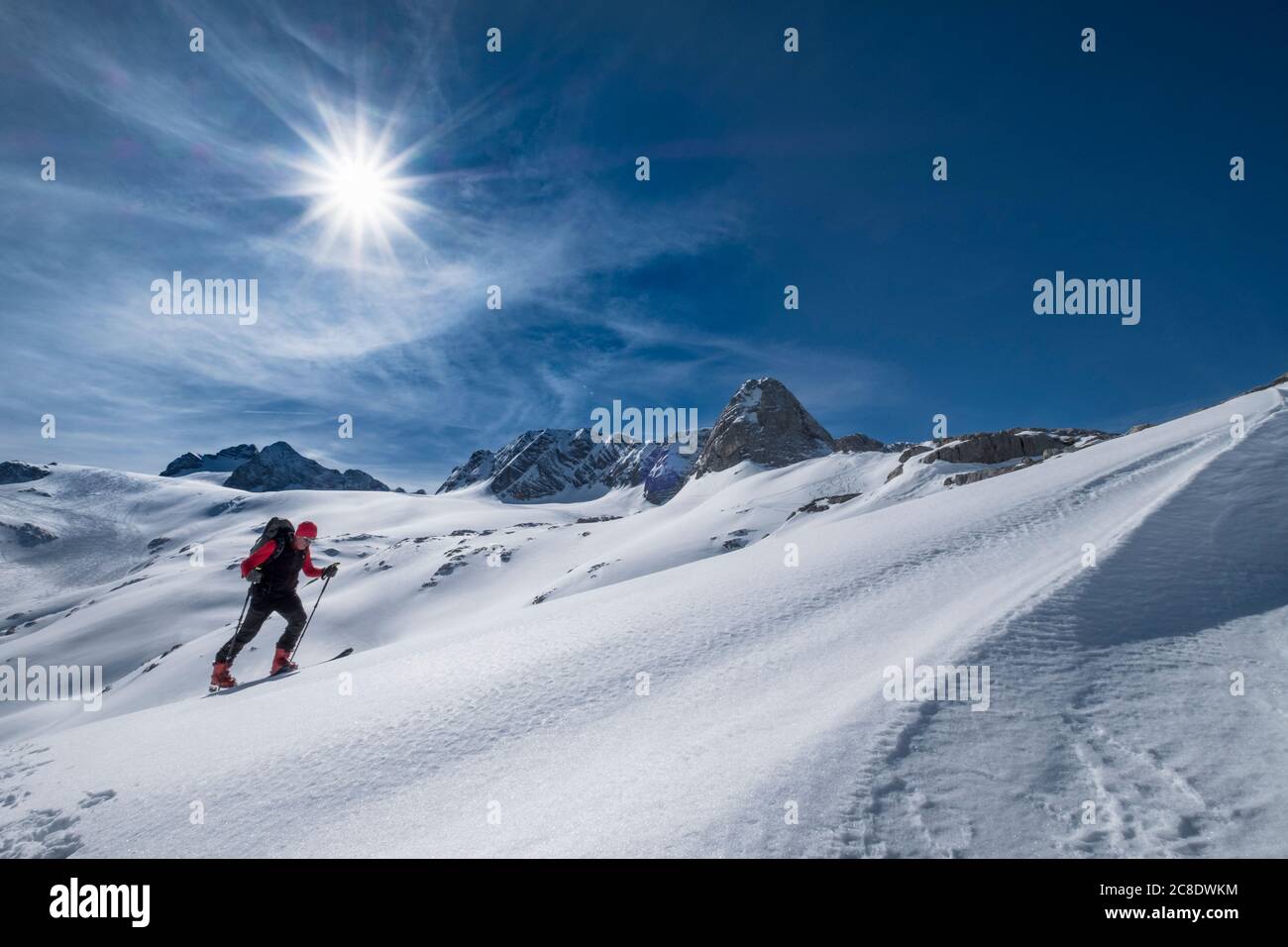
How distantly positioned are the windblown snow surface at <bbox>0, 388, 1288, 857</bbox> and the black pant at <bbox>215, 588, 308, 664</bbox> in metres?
1.83

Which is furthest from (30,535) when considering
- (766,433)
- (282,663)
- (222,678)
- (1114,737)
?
(1114,737)

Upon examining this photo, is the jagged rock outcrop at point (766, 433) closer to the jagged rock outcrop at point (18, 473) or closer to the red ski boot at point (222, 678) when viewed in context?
the red ski boot at point (222, 678)

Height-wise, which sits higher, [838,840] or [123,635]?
[838,840]

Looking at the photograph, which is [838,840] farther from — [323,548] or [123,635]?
[323,548]

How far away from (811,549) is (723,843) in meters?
8.13

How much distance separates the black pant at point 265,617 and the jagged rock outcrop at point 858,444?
3119 inches

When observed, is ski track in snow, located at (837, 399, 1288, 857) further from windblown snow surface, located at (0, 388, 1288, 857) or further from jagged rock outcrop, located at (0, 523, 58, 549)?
jagged rock outcrop, located at (0, 523, 58, 549)

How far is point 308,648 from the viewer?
33188mm

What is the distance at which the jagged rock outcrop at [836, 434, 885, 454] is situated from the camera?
82812 mm

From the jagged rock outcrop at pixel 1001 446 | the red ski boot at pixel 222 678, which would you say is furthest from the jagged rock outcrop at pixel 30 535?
the jagged rock outcrop at pixel 1001 446

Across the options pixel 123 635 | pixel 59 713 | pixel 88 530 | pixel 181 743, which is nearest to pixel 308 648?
pixel 59 713

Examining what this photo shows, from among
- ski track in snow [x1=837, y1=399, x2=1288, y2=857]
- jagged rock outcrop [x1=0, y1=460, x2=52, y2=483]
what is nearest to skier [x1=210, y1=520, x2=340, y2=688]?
ski track in snow [x1=837, y1=399, x2=1288, y2=857]

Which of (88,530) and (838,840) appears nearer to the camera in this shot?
(838,840)

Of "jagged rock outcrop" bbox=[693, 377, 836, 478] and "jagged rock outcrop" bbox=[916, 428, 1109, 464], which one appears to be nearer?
"jagged rock outcrop" bbox=[916, 428, 1109, 464]
